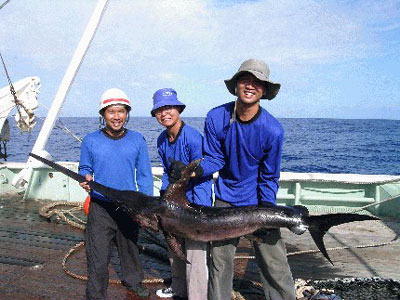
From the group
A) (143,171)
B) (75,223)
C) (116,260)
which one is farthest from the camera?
(75,223)

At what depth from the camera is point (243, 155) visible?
3.20m

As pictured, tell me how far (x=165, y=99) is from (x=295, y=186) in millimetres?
4902

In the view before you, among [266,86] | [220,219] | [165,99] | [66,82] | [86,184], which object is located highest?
[66,82]

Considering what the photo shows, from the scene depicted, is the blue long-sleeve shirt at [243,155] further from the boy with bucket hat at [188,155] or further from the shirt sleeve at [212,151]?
the boy with bucket hat at [188,155]

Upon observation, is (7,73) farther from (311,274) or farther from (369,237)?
(369,237)

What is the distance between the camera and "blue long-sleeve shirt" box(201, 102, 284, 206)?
313cm

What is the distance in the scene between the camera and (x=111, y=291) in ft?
13.3

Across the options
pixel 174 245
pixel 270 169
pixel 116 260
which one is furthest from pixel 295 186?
pixel 174 245

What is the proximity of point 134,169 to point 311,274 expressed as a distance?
2.81 meters

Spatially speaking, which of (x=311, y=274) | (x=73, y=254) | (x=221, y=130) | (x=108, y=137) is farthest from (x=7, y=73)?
(x=311, y=274)

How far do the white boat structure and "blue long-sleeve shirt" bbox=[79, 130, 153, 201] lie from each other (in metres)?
4.07

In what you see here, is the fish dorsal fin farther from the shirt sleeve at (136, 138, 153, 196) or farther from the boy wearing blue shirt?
the shirt sleeve at (136, 138, 153, 196)

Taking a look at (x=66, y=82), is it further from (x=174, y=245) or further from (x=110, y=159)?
(x=174, y=245)

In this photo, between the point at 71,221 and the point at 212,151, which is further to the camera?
the point at 71,221
